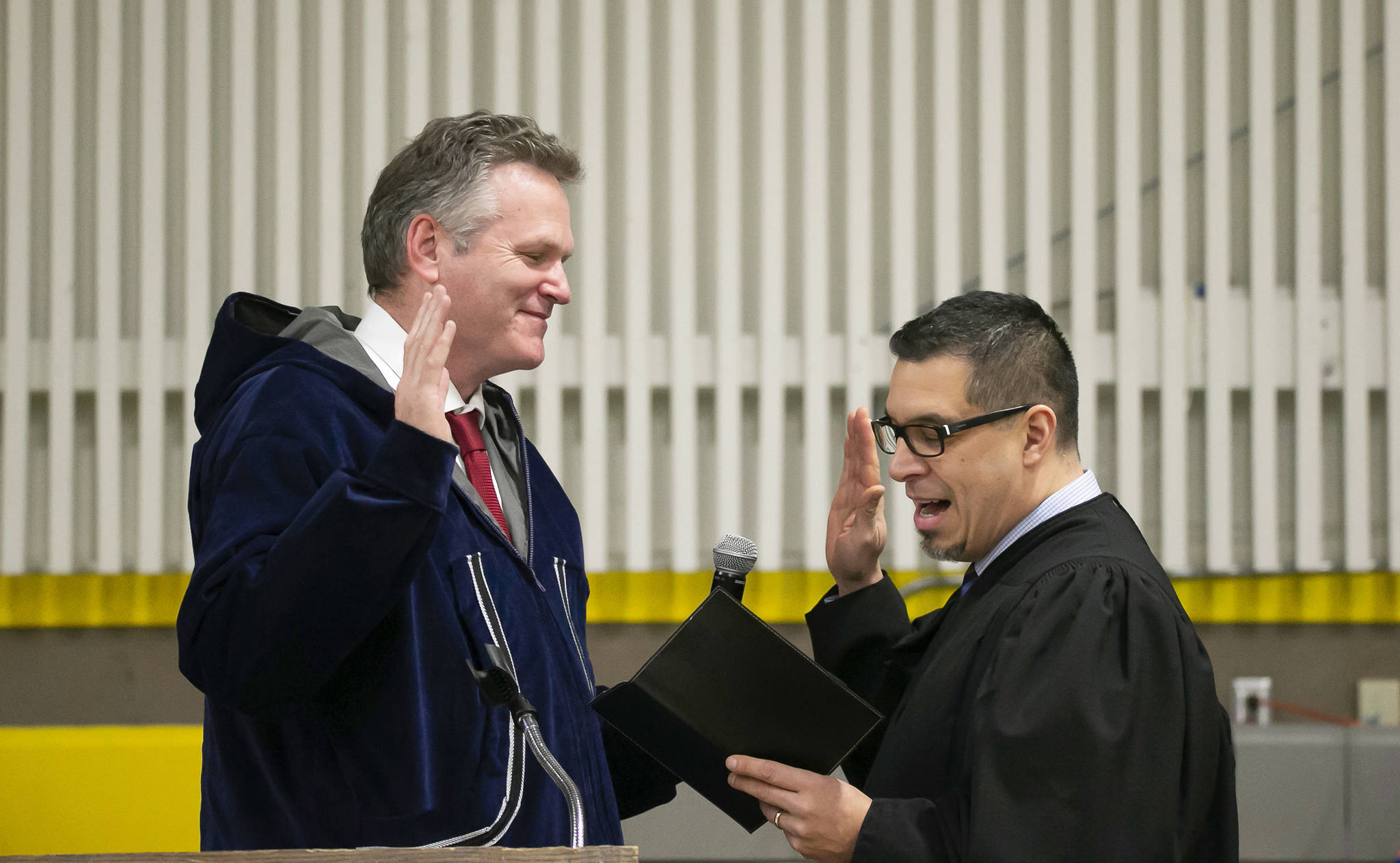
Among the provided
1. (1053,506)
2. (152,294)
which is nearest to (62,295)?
(152,294)

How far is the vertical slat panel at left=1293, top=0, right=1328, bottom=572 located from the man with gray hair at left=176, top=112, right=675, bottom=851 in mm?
2485

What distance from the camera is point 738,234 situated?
137 inches

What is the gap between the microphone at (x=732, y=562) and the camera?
1.82 meters

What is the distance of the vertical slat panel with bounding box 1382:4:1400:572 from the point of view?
3402 mm

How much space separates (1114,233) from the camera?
11.8ft

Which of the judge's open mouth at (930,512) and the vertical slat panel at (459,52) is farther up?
the vertical slat panel at (459,52)

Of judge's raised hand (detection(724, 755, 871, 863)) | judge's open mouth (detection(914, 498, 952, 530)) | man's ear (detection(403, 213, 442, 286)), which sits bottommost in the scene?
judge's raised hand (detection(724, 755, 871, 863))

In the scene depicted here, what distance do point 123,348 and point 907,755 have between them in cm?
283

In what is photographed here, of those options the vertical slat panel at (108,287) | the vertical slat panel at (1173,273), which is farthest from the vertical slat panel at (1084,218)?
the vertical slat panel at (108,287)

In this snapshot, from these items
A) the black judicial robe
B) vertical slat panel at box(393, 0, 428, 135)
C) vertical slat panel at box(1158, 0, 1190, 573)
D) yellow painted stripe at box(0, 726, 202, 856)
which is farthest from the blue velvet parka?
vertical slat panel at box(1158, 0, 1190, 573)

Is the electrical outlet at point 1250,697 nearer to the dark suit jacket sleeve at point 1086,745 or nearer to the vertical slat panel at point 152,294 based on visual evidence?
the dark suit jacket sleeve at point 1086,745

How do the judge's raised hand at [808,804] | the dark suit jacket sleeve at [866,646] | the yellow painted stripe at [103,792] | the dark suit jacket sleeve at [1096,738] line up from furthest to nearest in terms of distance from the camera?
the yellow painted stripe at [103,792], the dark suit jacket sleeve at [866,646], the judge's raised hand at [808,804], the dark suit jacket sleeve at [1096,738]

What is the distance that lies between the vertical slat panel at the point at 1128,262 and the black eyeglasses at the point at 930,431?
73.5 inches

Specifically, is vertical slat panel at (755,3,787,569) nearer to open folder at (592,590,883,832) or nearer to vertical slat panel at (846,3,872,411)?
vertical slat panel at (846,3,872,411)
